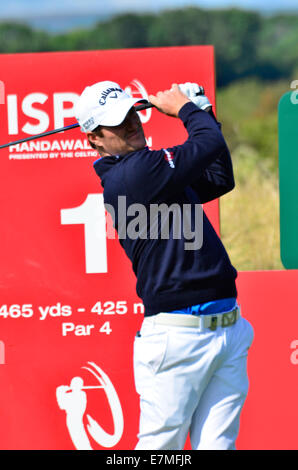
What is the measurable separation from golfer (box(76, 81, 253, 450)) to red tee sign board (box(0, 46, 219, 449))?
774mm

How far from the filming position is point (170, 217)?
2566mm

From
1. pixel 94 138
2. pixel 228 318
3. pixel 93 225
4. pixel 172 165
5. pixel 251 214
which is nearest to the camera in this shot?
pixel 172 165

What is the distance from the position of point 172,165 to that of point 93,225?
1054 millimetres

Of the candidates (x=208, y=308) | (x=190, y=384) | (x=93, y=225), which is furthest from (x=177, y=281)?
(x=93, y=225)

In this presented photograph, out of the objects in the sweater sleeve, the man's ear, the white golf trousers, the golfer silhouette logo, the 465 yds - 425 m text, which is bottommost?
the golfer silhouette logo

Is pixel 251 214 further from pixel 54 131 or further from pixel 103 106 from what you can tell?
pixel 103 106

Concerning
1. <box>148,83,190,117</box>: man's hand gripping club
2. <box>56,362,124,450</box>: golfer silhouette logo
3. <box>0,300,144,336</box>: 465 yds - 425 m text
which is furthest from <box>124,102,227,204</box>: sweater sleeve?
<box>56,362,124,450</box>: golfer silhouette logo

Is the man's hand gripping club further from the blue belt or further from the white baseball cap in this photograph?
the blue belt

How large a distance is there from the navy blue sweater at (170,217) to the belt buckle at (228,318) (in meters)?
0.07

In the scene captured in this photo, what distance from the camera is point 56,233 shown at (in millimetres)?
3461

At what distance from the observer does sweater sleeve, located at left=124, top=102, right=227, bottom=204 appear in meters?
2.47
